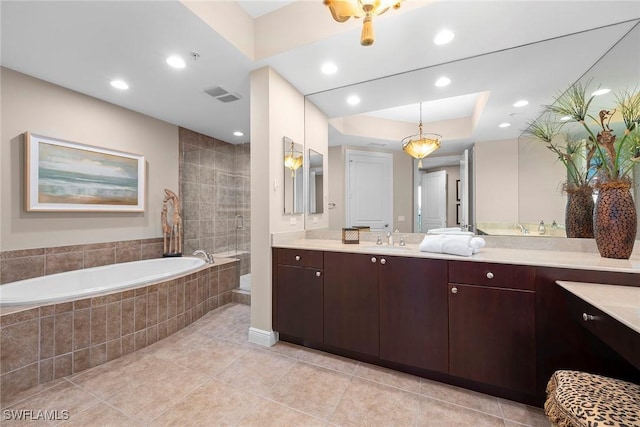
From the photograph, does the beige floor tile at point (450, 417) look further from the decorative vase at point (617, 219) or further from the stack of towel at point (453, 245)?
the decorative vase at point (617, 219)

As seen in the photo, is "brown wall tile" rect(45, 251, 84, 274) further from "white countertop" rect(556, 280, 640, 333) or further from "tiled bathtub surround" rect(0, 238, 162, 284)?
"white countertop" rect(556, 280, 640, 333)

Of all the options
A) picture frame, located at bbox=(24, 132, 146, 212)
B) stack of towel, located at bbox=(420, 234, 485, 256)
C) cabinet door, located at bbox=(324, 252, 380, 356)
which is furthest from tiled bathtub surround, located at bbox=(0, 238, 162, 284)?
stack of towel, located at bbox=(420, 234, 485, 256)

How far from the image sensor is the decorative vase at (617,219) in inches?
59.7

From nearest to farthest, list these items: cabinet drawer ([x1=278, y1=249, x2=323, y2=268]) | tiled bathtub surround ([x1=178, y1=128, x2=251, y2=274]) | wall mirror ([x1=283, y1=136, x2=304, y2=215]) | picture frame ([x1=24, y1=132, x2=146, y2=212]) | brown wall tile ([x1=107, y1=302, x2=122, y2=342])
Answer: brown wall tile ([x1=107, y1=302, x2=122, y2=342]), cabinet drawer ([x1=278, y1=249, x2=323, y2=268]), picture frame ([x1=24, y1=132, x2=146, y2=212]), wall mirror ([x1=283, y1=136, x2=304, y2=215]), tiled bathtub surround ([x1=178, y1=128, x2=251, y2=274])

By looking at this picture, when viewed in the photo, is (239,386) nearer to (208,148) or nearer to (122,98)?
(122,98)

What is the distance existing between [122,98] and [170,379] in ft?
9.55

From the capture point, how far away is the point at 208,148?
4230mm

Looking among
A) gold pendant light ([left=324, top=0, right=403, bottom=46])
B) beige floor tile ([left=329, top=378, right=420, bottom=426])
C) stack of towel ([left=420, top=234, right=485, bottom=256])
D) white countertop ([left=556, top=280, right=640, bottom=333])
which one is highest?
gold pendant light ([left=324, top=0, right=403, bottom=46])

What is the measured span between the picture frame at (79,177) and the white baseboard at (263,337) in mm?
2228

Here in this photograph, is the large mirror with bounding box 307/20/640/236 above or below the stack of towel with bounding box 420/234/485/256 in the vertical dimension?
above

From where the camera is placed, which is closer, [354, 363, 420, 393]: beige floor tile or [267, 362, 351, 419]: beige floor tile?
[267, 362, 351, 419]: beige floor tile

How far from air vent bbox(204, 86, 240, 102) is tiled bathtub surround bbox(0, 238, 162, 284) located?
2.08m

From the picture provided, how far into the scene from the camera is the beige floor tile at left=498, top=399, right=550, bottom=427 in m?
1.42

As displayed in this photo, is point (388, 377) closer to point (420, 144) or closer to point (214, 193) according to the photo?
point (420, 144)
